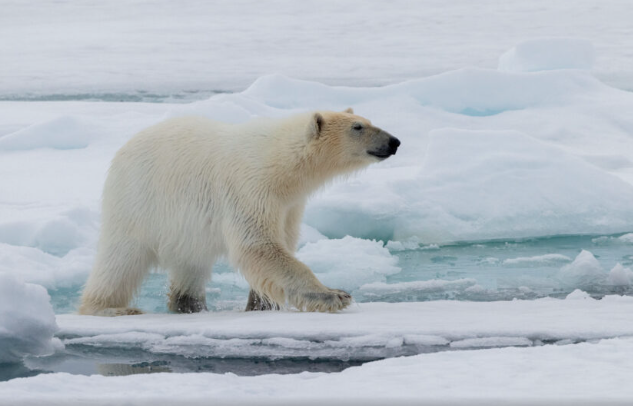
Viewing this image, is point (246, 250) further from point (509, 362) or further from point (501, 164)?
point (501, 164)

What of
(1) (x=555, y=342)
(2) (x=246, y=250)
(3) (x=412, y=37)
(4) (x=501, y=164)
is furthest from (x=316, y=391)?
(3) (x=412, y=37)

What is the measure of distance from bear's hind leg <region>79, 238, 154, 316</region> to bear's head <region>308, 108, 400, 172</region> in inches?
44.4

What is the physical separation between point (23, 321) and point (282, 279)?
4.00 ft

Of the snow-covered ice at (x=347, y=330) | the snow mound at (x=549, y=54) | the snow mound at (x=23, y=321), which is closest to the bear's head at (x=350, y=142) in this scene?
the snow-covered ice at (x=347, y=330)

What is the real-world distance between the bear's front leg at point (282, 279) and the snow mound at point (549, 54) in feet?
29.9

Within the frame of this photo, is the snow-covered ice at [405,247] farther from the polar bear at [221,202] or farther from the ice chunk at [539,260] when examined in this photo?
the polar bear at [221,202]

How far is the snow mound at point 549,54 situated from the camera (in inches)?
485

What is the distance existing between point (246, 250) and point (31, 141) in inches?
195

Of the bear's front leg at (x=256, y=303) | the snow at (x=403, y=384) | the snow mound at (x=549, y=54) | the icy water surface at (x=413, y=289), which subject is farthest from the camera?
the snow mound at (x=549, y=54)

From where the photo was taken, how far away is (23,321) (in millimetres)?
3311

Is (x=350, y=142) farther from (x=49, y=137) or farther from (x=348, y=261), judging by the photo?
(x=49, y=137)

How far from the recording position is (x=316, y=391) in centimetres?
268

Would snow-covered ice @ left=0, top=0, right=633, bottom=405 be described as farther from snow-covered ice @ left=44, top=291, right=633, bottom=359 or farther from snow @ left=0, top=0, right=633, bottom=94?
snow @ left=0, top=0, right=633, bottom=94

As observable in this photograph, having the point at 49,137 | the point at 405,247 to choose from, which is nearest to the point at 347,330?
the point at 405,247
